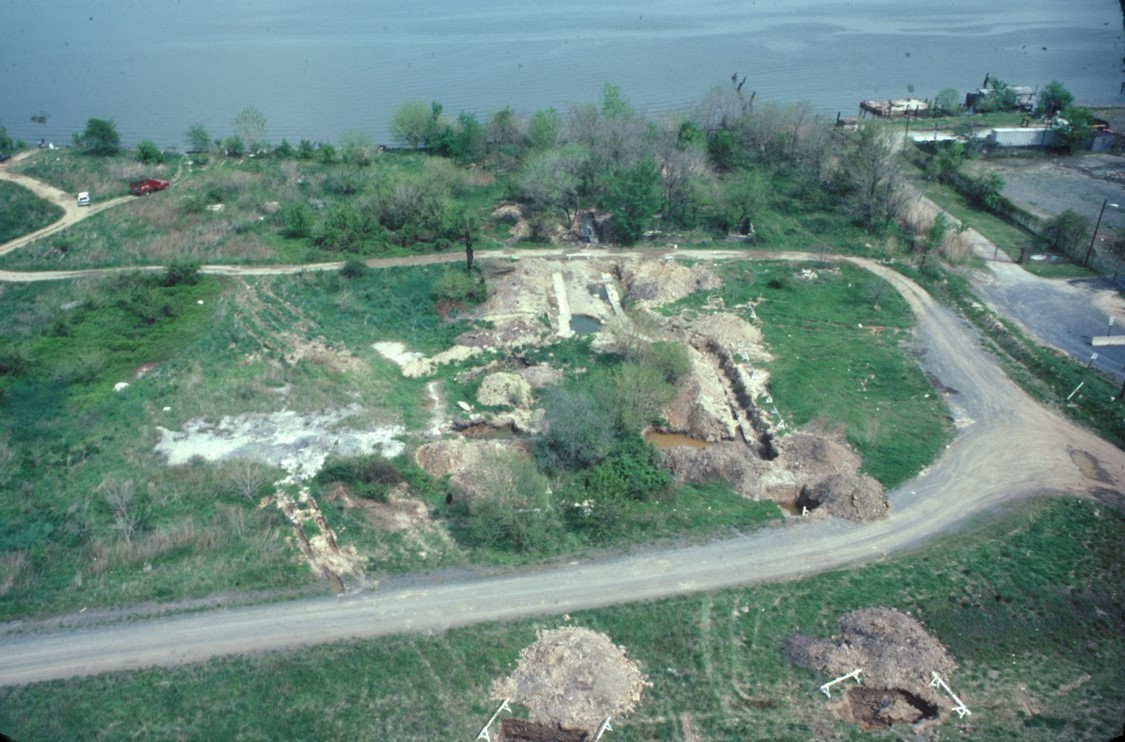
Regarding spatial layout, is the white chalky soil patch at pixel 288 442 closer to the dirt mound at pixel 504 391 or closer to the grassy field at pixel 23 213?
the dirt mound at pixel 504 391

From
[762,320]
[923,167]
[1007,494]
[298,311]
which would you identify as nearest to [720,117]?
[923,167]

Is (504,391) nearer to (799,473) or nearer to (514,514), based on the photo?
(514,514)

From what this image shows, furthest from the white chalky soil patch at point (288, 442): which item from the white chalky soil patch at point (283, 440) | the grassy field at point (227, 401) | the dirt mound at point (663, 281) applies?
the dirt mound at point (663, 281)

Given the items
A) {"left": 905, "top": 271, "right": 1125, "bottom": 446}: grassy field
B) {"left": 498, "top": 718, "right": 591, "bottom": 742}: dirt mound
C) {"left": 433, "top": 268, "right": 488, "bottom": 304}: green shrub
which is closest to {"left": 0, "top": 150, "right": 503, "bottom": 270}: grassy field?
{"left": 433, "top": 268, "right": 488, "bottom": 304}: green shrub

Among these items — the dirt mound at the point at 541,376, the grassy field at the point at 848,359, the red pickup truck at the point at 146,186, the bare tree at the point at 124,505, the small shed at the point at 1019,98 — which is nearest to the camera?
the bare tree at the point at 124,505

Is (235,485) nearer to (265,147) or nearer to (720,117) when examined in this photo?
(265,147)

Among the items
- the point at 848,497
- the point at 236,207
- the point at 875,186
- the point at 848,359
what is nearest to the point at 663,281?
the point at 848,359
